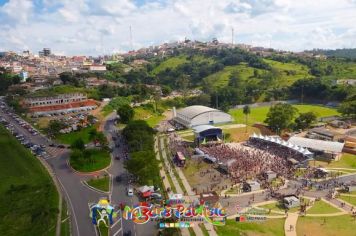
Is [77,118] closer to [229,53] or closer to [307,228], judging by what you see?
[307,228]

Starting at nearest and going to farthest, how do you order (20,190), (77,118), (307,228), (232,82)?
(307,228), (20,190), (77,118), (232,82)

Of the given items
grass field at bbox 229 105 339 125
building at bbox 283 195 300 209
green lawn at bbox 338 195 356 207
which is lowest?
green lawn at bbox 338 195 356 207

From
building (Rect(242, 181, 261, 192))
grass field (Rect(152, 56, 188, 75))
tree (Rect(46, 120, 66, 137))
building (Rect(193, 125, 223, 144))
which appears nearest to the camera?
building (Rect(242, 181, 261, 192))

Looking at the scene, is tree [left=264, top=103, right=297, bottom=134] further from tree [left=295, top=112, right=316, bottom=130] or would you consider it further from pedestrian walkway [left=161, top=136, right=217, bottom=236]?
pedestrian walkway [left=161, top=136, right=217, bottom=236]

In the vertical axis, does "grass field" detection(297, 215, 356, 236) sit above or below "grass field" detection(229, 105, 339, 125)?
below

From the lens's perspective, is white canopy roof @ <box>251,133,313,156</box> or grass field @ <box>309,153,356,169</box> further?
white canopy roof @ <box>251,133,313,156</box>

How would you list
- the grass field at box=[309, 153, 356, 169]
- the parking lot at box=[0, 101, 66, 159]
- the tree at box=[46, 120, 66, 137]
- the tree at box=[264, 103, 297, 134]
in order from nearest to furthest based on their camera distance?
the grass field at box=[309, 153, 356, 169], the parking lot at box=[0, 101, 66, 159], the tree at box=[46, 120, 66, 137], the tree at box=[264, 103, 297, 134]

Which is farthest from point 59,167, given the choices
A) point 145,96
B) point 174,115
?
point 145,96

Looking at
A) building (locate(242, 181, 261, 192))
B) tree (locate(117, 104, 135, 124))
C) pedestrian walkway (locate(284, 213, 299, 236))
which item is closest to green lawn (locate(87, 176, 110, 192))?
building (locate(242, 181, 261, 192))
